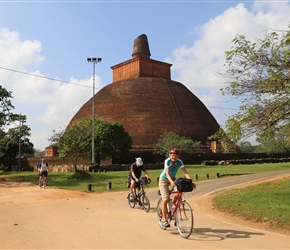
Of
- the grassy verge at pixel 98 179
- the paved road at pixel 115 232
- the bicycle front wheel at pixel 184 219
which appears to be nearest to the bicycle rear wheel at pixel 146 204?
the paved road at pixel 115 232

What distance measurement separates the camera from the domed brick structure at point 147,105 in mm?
58156

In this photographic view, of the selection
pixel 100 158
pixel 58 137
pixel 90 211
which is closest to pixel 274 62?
pixel 90 211

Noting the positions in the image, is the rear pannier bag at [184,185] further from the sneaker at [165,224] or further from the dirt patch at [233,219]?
the dirt patch at [233,219]

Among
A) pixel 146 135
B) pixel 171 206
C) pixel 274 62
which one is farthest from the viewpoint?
pixel 146 135

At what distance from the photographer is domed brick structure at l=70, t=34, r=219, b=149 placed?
58.2 metres

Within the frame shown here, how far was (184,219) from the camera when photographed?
20.9 ft

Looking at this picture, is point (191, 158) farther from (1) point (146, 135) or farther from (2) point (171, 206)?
(2) point (171, 206)

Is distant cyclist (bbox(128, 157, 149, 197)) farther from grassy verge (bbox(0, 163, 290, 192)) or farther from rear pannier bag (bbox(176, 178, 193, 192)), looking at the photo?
grassy verge (bbox(0, 163, 290, 192))

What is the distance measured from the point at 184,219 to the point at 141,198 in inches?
147

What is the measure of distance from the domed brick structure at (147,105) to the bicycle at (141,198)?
144 ft

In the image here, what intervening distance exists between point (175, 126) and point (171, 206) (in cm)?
5182

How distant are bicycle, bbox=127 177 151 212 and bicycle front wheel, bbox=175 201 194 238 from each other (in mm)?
2930

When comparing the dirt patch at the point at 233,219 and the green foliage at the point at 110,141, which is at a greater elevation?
the green foliage at the point at 110,141

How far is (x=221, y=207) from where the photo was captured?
10047mm
